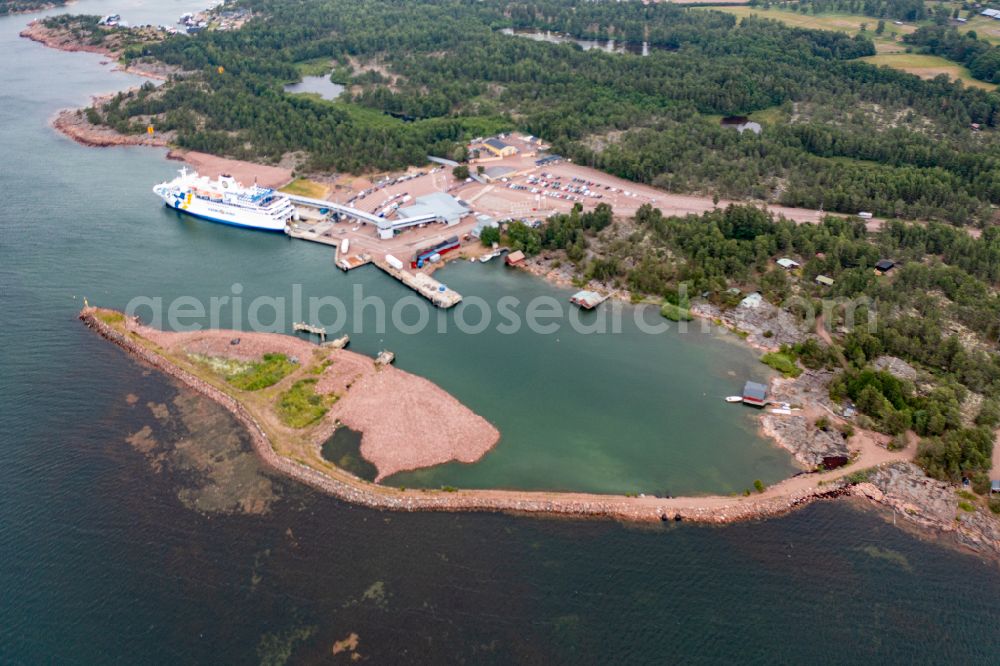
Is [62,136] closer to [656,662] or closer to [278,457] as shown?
[278,457]

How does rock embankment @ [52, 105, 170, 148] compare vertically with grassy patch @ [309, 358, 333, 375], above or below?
above

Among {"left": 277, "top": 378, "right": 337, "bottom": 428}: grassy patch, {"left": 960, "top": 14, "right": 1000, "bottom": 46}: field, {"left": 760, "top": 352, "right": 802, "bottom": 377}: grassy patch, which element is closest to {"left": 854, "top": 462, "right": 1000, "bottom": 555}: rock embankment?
{"left": 760, "top": 352, "right": 802, "bottom": 377}: grassy patch

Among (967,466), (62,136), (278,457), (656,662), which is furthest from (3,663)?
(62,136)

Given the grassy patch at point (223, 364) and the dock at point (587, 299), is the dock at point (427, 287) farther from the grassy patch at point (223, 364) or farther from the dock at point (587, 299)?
the grassy patch at point (223, 364)

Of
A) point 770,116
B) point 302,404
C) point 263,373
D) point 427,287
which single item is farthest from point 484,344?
point 770,116

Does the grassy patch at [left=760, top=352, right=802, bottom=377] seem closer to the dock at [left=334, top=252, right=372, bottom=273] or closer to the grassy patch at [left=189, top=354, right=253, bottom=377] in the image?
the dock at [left=334, top=252, right=372, bottom=273]

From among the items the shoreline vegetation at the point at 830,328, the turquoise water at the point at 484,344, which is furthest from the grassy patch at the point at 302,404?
the turquoise water at the point at 484,344
